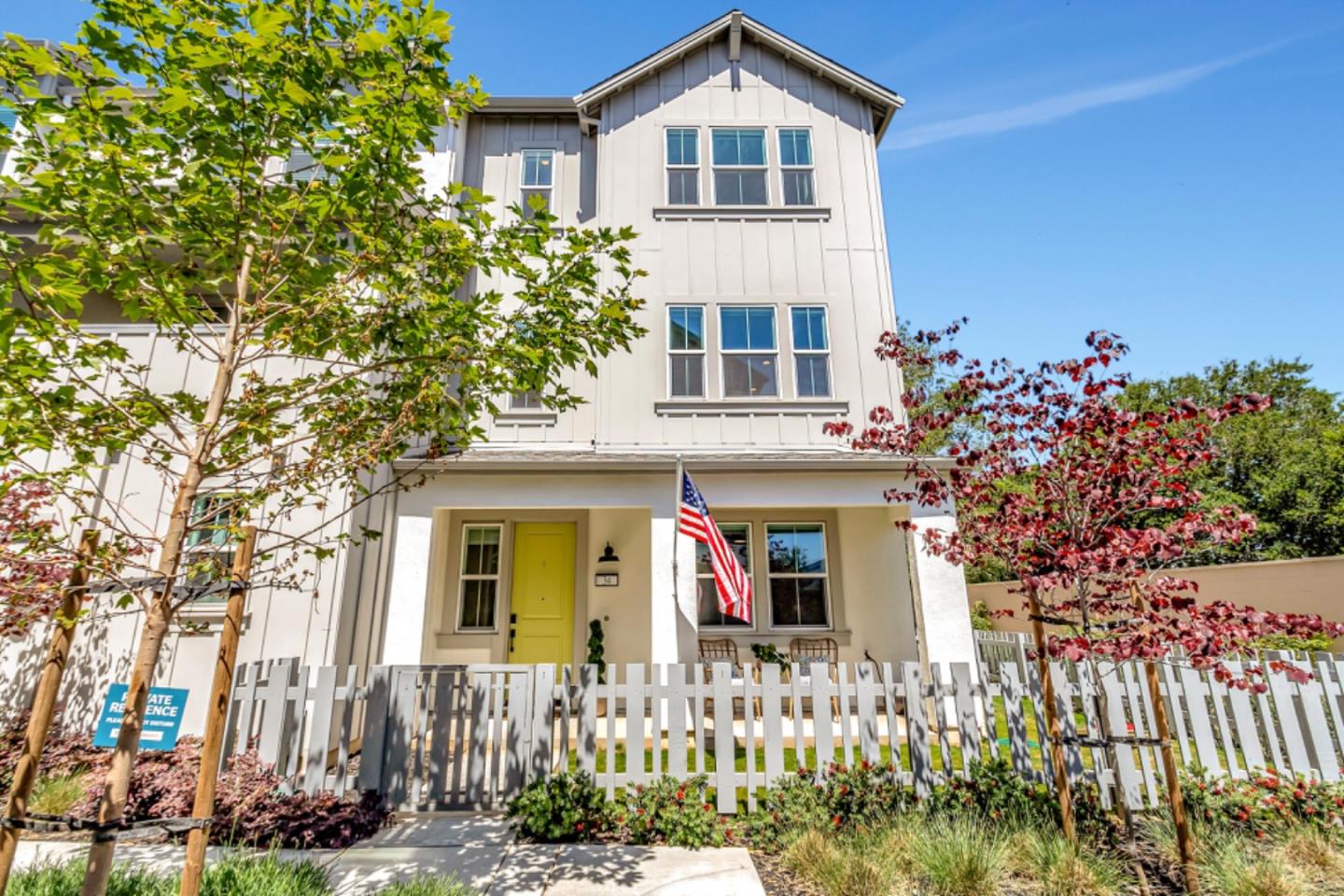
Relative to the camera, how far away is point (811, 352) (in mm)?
9812

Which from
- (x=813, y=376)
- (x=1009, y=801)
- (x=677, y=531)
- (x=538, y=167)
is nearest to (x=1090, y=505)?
(x=1009, y=801)

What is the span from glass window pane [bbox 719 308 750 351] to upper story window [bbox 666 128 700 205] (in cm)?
224

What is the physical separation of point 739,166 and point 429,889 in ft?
36.2

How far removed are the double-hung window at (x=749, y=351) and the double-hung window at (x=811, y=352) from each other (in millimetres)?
366

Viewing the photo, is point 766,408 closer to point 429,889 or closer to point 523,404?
point 523,404

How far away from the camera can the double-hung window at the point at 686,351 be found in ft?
32.0

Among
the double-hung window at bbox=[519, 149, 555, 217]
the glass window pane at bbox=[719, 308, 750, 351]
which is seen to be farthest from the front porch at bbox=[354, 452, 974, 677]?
the double-hung window at bbox=[519, 149, 555, 217]

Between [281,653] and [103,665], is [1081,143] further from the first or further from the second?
[103,665]

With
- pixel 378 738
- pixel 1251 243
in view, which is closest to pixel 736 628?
pixel 378 738

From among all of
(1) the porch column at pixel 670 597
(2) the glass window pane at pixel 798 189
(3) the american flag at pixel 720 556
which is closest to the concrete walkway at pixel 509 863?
(3) the american flag at pixel 720 556

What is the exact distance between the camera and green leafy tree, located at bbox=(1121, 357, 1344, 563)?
20891 mm

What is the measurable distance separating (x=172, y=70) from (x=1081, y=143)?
441 inches

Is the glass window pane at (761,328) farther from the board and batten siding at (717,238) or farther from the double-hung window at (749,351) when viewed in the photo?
the board and batten siding at (717,238)

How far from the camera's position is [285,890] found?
3424 millimetres
